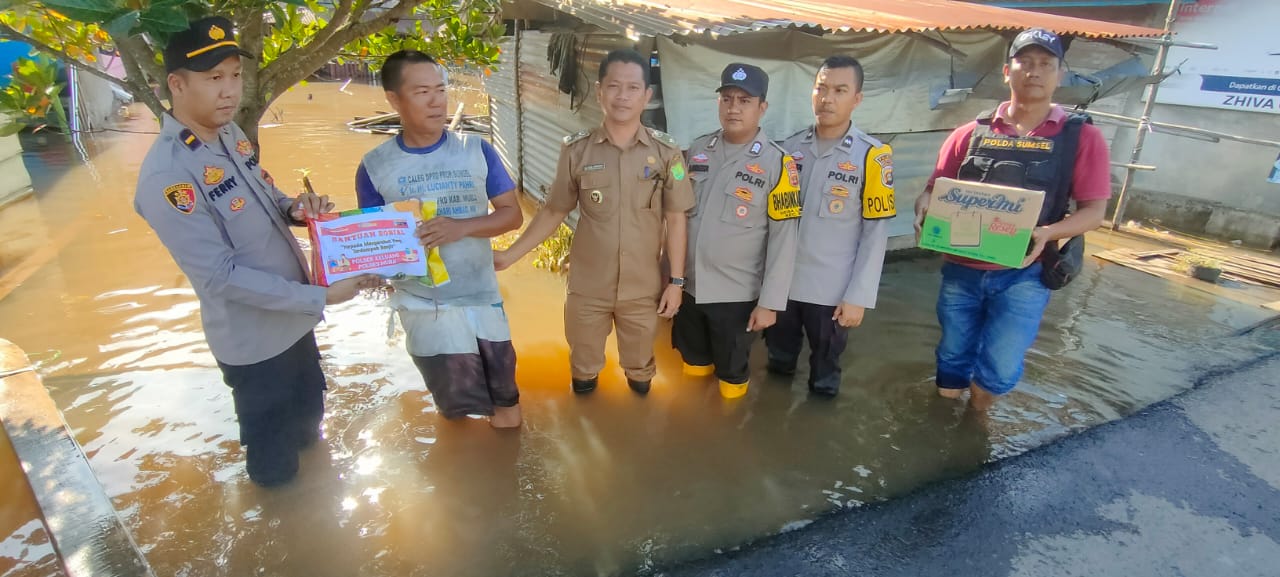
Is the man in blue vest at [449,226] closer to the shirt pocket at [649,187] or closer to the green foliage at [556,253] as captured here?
the shirt pocket at [649,187]

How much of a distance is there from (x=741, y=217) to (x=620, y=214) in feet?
2.00

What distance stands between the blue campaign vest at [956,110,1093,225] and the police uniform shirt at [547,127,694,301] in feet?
4.66

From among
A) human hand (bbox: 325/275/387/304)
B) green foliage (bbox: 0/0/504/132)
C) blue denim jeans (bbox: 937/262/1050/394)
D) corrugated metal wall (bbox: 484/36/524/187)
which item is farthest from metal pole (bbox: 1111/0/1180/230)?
human hand (bbox: 325/275/387/304)

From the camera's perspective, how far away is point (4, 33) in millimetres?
2189

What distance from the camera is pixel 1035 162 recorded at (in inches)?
119

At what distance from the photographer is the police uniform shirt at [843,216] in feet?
10.6

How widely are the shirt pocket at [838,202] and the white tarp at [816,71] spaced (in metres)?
1.66

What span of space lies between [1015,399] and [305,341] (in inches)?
153

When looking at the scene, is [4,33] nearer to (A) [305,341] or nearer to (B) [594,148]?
(A) [305,341]

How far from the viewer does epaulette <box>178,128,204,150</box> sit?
2209 millimetres

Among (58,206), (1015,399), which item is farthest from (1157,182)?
(58,206)

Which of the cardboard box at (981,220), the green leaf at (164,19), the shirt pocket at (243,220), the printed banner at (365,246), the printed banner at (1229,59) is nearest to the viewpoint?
the green leaf at (164,19)

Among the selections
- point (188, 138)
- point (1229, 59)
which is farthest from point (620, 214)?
point (1229, 59)

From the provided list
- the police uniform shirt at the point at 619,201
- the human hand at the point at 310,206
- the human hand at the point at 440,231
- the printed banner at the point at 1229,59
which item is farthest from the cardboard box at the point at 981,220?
the printed banner at the point at 1229,59
